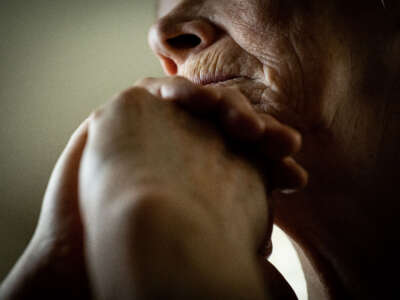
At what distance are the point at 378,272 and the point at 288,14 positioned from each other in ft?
1.64

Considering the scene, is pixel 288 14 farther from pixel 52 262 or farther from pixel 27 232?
pixel 27 232

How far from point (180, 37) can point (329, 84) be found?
11.6 inches

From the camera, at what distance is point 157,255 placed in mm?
298

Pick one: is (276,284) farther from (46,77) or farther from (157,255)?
(46,77)

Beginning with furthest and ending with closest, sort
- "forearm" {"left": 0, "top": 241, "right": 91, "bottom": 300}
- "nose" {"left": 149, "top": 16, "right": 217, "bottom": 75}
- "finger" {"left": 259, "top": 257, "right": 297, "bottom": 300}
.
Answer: "nose" {"left": 149, "top": 16, "right": 217, "bottom": 75}, "finger" {"left": 259, "top": 257, "right": 297, "bottom": 300}, "forearm" {"left": 0, "top": 241, "right": 91, "bottom": 300}

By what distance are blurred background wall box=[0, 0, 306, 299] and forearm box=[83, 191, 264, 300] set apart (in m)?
0.91

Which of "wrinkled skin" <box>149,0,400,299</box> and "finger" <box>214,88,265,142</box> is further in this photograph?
"wrinkled skin" <box>149,0,400,299</box>

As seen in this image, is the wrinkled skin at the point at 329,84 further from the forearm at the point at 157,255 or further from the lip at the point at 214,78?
the forearm at the point at 157,255

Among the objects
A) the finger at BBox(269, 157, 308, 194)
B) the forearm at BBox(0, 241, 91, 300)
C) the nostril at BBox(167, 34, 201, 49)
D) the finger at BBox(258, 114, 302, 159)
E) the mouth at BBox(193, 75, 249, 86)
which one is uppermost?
the nostril at BBox(167, 34, 201, 49)

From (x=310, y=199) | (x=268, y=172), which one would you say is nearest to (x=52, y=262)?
(x=268, y=172)

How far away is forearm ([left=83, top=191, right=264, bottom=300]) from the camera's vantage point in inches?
11.4

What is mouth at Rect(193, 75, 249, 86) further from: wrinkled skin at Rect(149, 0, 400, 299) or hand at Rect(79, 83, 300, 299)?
hand at Rect(79, 83, 300, 299)

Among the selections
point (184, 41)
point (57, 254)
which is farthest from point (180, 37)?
point (57, 254)

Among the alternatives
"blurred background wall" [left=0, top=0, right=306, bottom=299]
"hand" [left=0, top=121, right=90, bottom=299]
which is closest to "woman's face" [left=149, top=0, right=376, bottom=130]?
"hand" [left=0, top=121, right=90, bottom=299]
